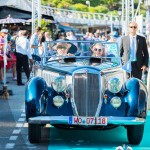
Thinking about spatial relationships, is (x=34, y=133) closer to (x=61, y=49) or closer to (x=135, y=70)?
(x=61, y=49)

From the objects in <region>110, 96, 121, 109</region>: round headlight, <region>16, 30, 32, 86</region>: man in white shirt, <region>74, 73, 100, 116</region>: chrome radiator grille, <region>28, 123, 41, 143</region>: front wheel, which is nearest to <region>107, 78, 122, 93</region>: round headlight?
<region>110, 96, 121, 109</region>: round headlight

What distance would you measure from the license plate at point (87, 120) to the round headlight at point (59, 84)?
2.07 feet

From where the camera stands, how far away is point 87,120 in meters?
9.86

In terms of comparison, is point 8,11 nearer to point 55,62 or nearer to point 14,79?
point 14,79

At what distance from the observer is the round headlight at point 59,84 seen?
10.3 meters

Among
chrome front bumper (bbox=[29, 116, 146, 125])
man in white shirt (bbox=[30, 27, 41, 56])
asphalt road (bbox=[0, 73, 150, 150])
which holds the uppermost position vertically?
man in white shirt (bbox=[30, 27, 41, 56])

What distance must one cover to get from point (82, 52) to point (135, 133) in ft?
7.00

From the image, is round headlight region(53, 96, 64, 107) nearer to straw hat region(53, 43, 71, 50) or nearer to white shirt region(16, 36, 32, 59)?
straw hat region(53, 43, 71, 50)

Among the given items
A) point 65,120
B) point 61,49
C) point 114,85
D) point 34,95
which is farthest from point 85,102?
point 61,49

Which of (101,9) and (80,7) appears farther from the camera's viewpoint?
(101,9)

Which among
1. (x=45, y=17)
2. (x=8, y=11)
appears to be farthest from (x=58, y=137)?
(x=45, y=17)

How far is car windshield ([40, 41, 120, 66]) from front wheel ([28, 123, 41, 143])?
172 centimetres

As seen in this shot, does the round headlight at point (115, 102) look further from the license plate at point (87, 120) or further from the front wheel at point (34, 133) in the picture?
the front wheel at point (34, 133)

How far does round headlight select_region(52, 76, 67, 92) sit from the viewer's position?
10305 millimetres
